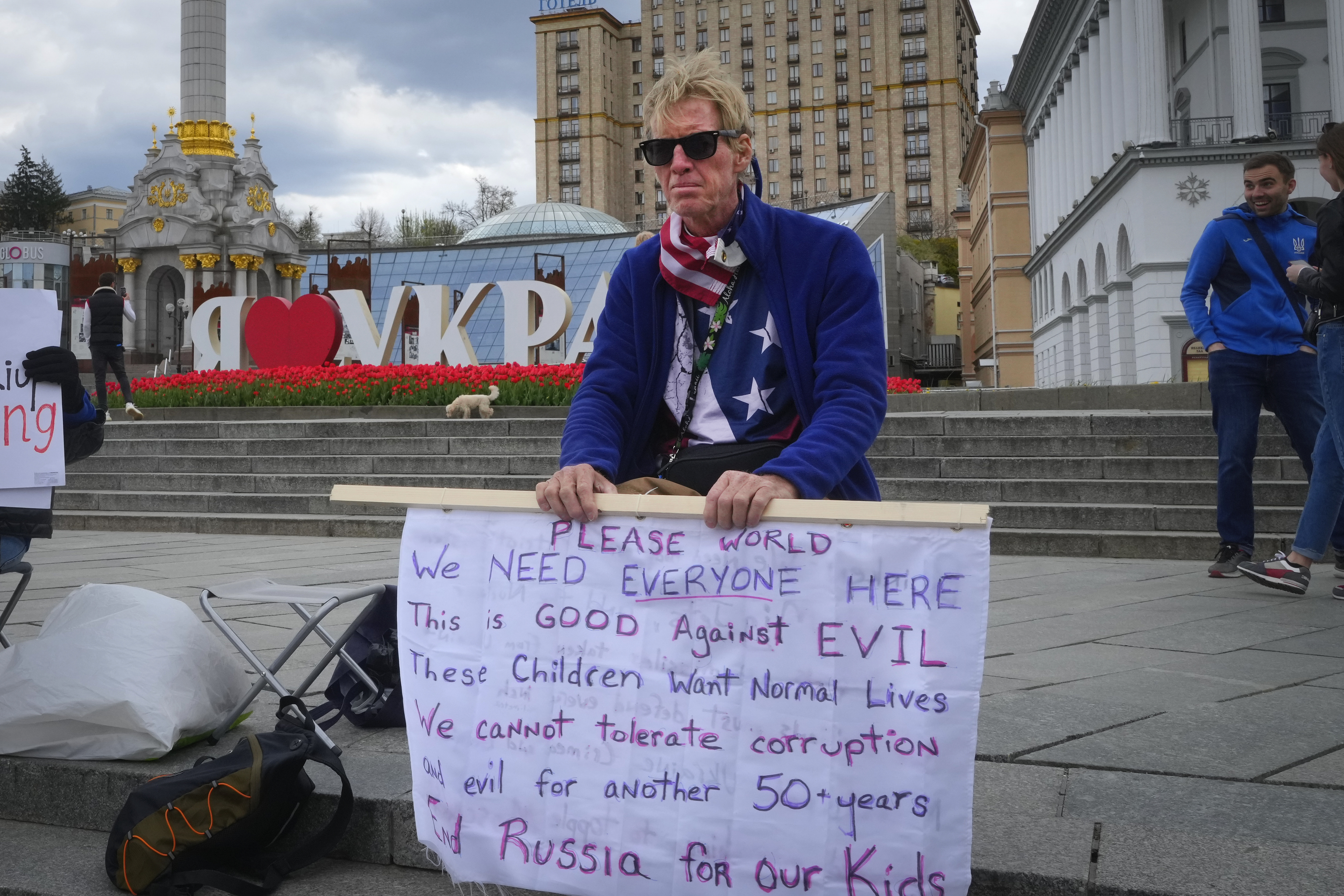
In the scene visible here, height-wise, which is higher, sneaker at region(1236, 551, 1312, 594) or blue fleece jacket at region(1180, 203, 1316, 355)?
blue fleece jacket at region(1180, 203, 1316, 355)

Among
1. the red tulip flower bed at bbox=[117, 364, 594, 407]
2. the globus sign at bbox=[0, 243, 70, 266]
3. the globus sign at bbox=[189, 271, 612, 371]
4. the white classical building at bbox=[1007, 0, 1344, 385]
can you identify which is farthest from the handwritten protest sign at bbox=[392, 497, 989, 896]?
the globus sign at bbox=[0, 243, 70, 266]

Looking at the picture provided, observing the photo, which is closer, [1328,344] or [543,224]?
[1328,344]

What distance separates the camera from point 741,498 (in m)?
2.15

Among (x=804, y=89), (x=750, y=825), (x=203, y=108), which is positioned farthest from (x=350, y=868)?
(x=804, y=89)

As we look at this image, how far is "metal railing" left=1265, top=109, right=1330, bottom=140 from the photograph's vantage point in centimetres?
3080

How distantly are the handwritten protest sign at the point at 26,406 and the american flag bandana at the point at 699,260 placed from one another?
2358 mm

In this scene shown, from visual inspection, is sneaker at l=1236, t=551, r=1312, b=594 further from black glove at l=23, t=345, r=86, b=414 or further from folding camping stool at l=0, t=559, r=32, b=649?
folding camping stool at l=0, t=559, r=32, b=649

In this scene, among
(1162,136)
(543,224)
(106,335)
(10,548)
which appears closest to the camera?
(10,548)

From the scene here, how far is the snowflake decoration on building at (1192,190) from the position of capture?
29422 millimetres

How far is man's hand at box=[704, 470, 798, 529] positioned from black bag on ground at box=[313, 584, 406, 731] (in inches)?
69.6

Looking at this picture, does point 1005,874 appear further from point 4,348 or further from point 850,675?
point 4,348

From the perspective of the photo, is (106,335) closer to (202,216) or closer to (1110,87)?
(1110,87)

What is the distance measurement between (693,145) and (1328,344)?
392 centimetres

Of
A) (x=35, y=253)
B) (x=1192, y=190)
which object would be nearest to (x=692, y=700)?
(x=1192, y=190)
